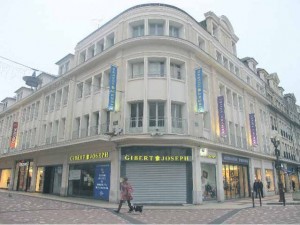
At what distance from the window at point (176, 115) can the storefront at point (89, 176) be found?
4992mm

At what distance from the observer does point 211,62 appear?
71.9 ft

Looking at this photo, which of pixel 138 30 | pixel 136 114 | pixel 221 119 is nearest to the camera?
pixel 136 114

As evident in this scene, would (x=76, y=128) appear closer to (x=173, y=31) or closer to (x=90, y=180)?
(x=90, y=180)

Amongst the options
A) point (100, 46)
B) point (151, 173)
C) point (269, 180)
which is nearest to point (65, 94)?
point (100, 46)

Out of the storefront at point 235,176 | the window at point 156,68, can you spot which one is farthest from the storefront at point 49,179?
the storefront at point 235,176

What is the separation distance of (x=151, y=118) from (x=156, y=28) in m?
7.02

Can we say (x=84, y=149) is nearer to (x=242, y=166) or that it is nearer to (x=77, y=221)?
(x=77, y=221)

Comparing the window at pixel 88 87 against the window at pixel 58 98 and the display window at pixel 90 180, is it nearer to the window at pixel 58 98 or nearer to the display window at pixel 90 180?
the window at pixel 58 98

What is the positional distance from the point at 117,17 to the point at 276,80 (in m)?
30.2

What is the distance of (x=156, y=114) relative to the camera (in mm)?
17641

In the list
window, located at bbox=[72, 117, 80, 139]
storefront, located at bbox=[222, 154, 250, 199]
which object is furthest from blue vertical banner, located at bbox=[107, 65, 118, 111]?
storefront, located at bbox=[222, 154, 250, 199]

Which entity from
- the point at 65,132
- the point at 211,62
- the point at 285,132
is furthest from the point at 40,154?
the point at 285,132

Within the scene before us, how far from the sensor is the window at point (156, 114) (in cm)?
1755

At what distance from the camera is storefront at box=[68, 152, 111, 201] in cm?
1842
